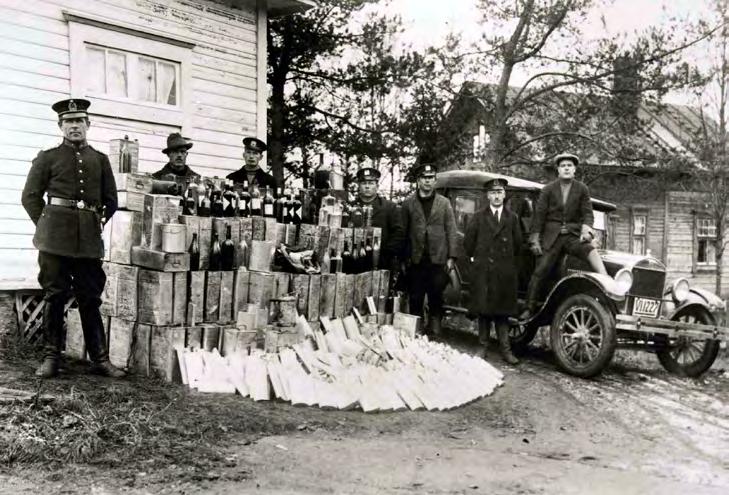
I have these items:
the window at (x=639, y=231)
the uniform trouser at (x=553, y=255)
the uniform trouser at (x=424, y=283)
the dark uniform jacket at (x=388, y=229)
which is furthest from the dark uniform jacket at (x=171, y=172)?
the window at (x=639, y=231)

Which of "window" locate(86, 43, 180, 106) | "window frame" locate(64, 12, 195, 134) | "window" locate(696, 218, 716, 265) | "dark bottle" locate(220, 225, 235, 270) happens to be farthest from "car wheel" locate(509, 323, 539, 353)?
"window" locate(696, 218, 716, 265)

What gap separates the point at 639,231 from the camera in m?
20.8

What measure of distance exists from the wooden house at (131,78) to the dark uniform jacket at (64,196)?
152 centimetres

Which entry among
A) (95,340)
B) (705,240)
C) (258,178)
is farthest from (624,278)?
(705,240)

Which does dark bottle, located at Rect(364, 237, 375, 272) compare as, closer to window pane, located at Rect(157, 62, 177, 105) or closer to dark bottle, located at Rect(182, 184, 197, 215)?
dark bottle, located at Rect(182, 184, 197, 215)

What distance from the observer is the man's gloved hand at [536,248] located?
7.83 metres

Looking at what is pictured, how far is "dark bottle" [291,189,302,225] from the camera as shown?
732 centimetres

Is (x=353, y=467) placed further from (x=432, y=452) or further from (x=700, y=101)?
(x=700, y=101)

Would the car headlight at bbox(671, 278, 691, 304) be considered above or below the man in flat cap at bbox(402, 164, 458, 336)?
below

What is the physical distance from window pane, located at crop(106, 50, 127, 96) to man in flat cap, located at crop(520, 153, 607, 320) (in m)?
4.80

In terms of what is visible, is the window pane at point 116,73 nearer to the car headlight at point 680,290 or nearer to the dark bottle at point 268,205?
the dark bottle at point 268,205

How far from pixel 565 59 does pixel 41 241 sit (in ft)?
41.4

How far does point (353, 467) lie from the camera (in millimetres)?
4195

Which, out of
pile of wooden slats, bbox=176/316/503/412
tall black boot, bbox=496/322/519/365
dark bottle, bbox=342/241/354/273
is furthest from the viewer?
tall black boot, bbox=496/322/519/365
